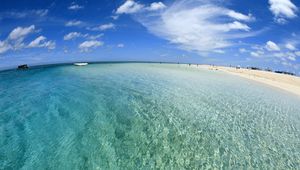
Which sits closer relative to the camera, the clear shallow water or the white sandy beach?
the clear shallow water

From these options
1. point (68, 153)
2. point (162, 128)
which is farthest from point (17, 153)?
point (162, 128)

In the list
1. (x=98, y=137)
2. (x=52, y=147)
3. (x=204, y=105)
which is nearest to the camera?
(x=52, y=147)

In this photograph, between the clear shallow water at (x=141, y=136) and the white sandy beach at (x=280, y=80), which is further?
the white sandy beach at (x=280, y=80)

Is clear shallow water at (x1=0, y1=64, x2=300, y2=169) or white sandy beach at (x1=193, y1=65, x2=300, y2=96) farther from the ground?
white sandy beach at (x1=193, y1=65, x2=300, y2=96)

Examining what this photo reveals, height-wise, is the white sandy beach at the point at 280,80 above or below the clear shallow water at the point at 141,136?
above

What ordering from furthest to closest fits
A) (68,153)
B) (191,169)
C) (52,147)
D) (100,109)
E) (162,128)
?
1. (100,109)
2. (162,128)
3. (52,147)
4. (68,153)
5. (191,169)

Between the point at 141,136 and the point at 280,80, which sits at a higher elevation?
the point at 280,80

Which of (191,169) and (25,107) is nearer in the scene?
(191,169)

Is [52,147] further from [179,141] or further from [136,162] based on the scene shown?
[179,141]

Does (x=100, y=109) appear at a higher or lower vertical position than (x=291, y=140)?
higher

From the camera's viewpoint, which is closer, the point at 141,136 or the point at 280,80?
the point at 141,136

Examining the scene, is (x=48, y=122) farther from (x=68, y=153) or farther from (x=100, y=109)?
(x=68, y=153)
